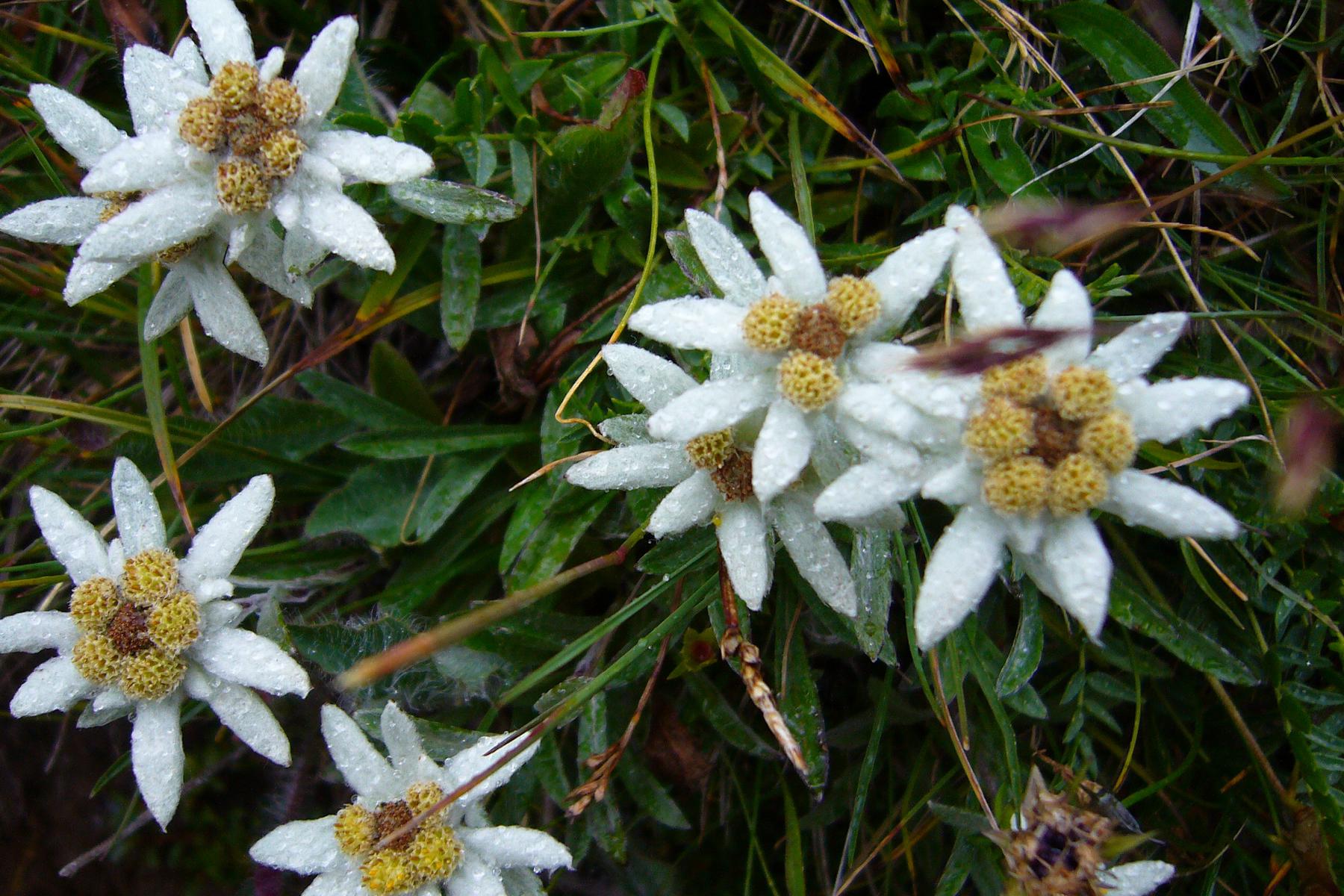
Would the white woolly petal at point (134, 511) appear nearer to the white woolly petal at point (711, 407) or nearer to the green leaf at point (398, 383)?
the green leaf at point (398, 383)

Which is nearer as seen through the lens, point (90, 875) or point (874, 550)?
point (874, 550)

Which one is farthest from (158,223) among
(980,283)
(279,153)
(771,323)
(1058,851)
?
(1058,851)

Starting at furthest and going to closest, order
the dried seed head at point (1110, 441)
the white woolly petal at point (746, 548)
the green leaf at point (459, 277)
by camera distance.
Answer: the green leaf at point (459, 277), the white woolly petal at point (746, 548), the dried seed head at point (1110, 441)

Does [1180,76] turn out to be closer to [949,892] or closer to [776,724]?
[776,724]

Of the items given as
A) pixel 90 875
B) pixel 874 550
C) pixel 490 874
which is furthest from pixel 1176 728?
pixel 90 875

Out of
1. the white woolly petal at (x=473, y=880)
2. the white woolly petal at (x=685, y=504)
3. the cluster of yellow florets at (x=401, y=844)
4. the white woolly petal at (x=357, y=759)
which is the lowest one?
the white woolly petal at (x=473, y=880)

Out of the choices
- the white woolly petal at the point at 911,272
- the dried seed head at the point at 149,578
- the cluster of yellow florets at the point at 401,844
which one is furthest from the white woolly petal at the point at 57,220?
the white woolly petal at the point at 911,272

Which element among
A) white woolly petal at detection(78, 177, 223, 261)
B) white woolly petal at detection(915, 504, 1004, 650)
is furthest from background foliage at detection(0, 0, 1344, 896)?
white woolly petal at detection(78, 177, 223, 261)
